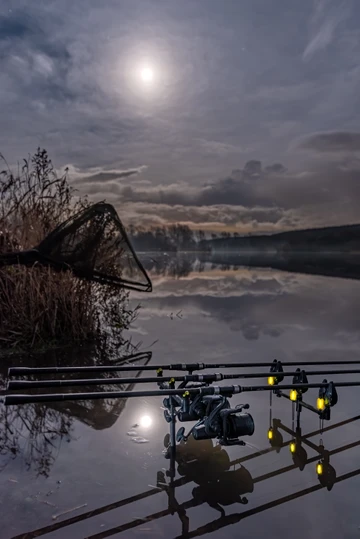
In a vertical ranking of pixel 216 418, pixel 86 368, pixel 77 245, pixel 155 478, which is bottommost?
pixel 155 478

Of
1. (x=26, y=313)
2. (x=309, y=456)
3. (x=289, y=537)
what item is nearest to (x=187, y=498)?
(x=289, y=537)

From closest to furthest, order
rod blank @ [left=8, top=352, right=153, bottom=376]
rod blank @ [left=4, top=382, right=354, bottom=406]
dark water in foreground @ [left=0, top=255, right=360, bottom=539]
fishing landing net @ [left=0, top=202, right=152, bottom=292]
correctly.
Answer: dark water in foreground @ [left=0, top=255, right=360, bottom=539] → rod blank @ [left=4, top=382, right=354, bottom=406] → rod blank @ [left=8, top=352, right=153, bottom=376] → fishing landing net @ [left=0, top=202, right=152, bottom=292]

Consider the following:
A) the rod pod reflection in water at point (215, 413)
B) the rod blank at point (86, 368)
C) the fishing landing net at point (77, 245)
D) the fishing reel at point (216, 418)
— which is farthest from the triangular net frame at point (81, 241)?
the rod pod reflection in water at point (215, 413)

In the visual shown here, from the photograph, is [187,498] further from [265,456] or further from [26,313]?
[26,313]

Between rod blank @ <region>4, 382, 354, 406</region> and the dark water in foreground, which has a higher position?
rod blank @ <region>4, 382, 354, 406</region>

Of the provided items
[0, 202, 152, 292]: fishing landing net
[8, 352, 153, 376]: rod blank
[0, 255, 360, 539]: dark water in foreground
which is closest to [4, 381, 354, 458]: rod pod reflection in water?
[0, 255, 360, 539]: dark water in foreground

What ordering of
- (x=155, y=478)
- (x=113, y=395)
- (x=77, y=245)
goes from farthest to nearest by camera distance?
(x=77, y=245) < (x=155, y=478) < (x=113, y=395)

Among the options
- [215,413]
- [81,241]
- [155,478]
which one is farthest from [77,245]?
[155,478]

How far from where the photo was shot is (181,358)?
10.9 metres

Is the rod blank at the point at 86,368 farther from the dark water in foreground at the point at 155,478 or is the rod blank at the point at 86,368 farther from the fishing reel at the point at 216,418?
the dark water in foreground at the point at 155,478

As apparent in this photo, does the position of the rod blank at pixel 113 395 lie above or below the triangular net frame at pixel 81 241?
below

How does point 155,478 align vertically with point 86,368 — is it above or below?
below

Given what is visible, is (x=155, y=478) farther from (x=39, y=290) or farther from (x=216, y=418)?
(x=39, y=290)

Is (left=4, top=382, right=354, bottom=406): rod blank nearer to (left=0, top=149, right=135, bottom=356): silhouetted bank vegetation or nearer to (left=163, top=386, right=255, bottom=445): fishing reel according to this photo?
(left=163, top=386, right=255, bottom=445): fishing reel
